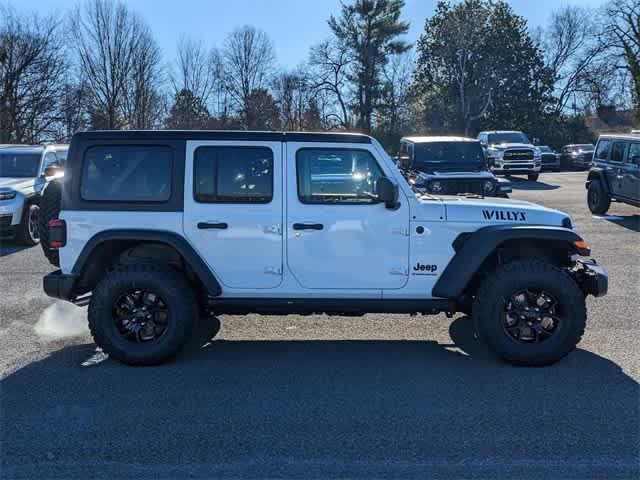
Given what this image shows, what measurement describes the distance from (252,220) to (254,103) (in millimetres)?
36961

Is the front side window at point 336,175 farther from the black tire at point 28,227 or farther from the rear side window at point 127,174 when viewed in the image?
the black tire at point 28,227

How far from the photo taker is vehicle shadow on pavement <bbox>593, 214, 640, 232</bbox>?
43.7ft

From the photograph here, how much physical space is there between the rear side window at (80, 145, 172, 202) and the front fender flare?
2.35 metres

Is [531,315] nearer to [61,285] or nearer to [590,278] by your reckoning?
[590,278]

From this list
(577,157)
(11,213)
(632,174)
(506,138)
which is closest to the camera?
(11,213)

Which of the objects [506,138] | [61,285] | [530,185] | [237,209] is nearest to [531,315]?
[237,209]

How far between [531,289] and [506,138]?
988 inches

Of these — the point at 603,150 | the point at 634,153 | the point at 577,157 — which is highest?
the point at 577,157

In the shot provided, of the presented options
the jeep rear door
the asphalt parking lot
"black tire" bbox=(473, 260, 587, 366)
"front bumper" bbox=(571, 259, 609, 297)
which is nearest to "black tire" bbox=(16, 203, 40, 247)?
the asphalt parking lot

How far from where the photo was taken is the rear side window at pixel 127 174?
539 centimetres

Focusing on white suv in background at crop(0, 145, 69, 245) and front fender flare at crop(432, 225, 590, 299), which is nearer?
front fender flare at crop(432, 225, 590, 299)

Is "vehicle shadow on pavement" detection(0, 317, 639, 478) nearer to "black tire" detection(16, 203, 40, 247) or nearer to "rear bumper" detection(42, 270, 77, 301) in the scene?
"rear bumper" detection(42, 270, 77, 301)

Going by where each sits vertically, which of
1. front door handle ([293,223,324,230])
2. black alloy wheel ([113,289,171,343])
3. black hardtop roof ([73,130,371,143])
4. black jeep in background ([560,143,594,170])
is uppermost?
black jeep in background ([560,143,594,170])

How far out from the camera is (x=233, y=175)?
17.6 ft
